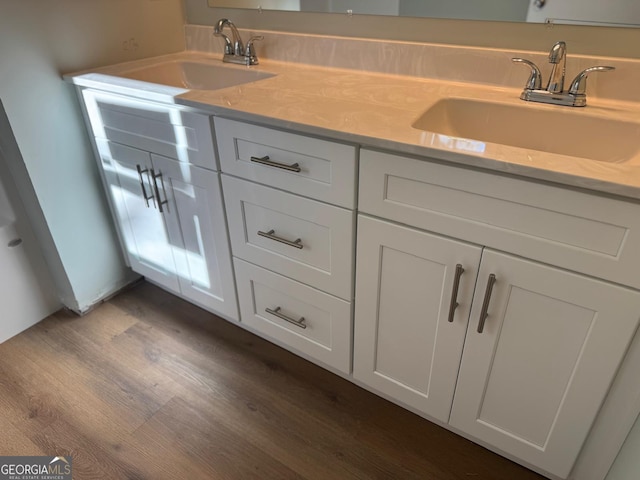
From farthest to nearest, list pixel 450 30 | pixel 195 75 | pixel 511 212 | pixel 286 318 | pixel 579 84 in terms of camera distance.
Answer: pixel 195 75, pixel 286 318, pixel 450 30, pixel 579 84, pixel 511 212

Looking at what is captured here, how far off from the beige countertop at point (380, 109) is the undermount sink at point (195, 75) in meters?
0.05

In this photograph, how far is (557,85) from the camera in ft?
3.97

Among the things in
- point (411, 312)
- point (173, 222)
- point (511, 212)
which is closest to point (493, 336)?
point (411, 312)

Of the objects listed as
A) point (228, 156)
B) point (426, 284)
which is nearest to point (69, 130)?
point (228, 156)

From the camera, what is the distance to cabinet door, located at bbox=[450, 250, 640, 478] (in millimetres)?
938

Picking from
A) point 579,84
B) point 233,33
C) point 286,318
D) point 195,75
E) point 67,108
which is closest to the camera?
point 579,84

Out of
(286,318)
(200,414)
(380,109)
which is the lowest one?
(200,414)

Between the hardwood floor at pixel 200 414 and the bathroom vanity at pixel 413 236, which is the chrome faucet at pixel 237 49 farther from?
the hardwood floor at pixel 200 414

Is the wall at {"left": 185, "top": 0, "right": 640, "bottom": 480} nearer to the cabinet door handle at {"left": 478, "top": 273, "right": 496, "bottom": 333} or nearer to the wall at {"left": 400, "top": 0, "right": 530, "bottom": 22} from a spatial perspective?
the wall at {"left": 400, "top": 0, "right": 530, "bottom": 22}

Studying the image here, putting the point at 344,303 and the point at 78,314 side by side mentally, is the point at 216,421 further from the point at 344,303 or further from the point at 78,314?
the point at 78,314

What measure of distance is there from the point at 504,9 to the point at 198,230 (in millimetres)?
1166

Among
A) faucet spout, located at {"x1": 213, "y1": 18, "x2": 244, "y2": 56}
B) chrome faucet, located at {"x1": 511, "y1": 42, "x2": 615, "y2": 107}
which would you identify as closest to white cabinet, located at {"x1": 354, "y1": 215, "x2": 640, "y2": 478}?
chrome faucet, located at {"x1": 511, "y1": 42, "x2": 615, "y2": 107}

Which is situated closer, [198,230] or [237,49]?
[198,230]

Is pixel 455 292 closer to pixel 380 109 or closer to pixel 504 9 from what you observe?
pixel 380 109
